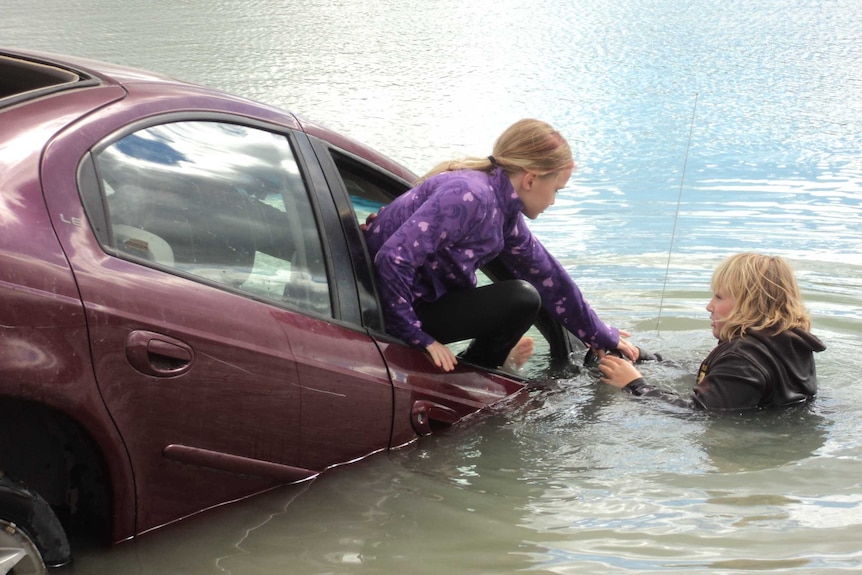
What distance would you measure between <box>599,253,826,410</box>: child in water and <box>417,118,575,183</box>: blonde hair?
3.25 ft

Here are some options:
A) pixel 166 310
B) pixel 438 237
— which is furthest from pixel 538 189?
pixel 166 310

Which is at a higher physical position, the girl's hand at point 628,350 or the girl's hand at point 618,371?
the girl's hand at point 628,350

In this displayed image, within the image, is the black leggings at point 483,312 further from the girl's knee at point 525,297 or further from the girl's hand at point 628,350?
the girl's hand at point 628,350

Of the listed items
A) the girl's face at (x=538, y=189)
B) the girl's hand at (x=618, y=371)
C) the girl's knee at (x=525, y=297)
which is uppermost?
the girl's face at (x=538, y=189)

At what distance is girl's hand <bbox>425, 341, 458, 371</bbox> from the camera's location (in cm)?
392

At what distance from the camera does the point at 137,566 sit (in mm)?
2922

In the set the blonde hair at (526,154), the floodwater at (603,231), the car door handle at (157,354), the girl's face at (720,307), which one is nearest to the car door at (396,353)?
the floodwater at (603,231)

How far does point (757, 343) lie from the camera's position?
177 inches

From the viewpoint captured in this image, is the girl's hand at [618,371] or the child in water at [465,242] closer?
the child in water at [465,242]

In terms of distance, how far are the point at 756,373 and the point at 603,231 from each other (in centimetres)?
410

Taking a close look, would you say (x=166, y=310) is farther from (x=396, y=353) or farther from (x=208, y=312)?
(x=396, y=353)

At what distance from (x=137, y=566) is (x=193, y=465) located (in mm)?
308

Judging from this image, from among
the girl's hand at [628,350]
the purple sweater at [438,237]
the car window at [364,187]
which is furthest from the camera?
the girl's hand at [628,350]

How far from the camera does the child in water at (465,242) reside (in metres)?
3.86
